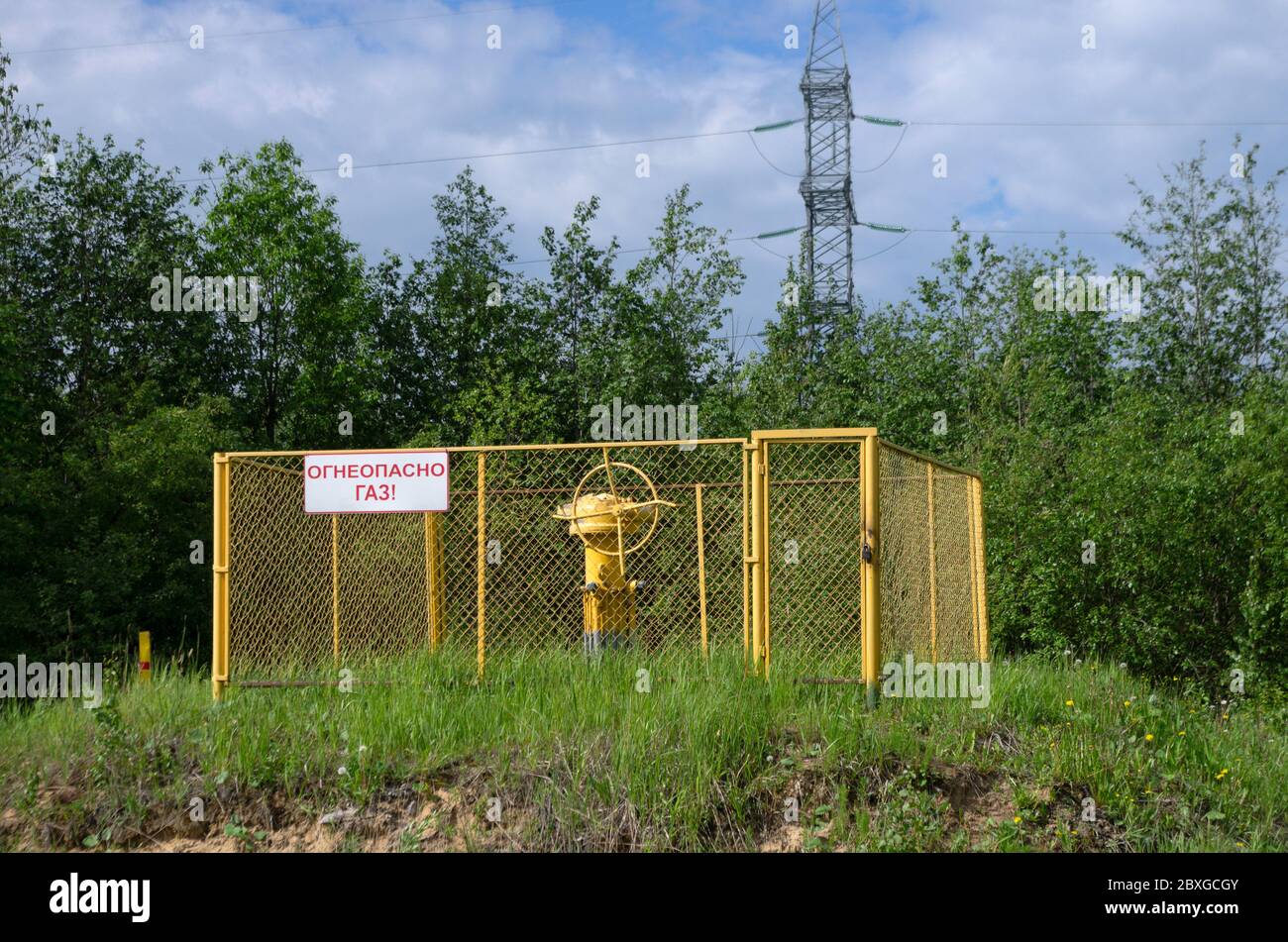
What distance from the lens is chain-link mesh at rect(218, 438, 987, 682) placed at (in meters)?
7.08

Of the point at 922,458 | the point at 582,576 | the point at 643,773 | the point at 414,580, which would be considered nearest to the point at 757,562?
the point at 643,773

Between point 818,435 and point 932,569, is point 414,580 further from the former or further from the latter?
point 932,569

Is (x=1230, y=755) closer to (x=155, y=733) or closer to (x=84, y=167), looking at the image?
(x=155, y=733)

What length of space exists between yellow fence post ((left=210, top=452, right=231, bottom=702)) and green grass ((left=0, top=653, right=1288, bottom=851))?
54cm

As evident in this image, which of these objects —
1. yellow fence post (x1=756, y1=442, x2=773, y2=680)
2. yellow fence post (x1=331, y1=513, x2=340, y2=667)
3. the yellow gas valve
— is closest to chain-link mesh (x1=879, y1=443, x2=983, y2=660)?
yellow fence post (x1=756, y1=442, x2=773, y2=680)

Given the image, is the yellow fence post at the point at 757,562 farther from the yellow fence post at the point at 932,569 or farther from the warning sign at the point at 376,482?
the warning sign at the point at 376,482

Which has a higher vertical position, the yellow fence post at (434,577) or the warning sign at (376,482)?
the warning sign at (376,482)

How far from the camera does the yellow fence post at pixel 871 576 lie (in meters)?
6.10

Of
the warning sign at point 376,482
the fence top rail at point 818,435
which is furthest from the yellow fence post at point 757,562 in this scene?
the warning sign at point 376,482

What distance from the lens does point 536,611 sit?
921 centimetres

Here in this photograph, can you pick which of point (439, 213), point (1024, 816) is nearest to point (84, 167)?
point (439, 213)

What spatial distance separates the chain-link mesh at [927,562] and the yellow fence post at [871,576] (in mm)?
374

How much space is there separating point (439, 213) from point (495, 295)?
326 centimetres

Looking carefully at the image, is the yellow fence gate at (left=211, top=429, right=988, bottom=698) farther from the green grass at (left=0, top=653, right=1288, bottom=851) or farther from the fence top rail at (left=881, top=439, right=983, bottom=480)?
the green grass at (left=0, top=653, right=1288, bottom=851)
